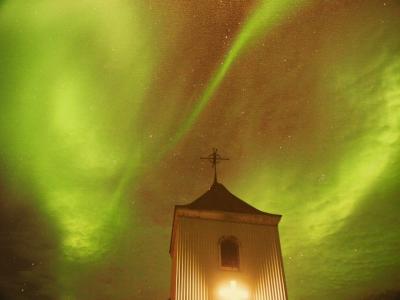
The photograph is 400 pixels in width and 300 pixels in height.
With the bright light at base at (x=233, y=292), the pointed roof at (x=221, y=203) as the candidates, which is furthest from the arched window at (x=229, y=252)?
the pointed roof at (x=221, y=203)

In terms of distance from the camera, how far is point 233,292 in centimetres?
1877

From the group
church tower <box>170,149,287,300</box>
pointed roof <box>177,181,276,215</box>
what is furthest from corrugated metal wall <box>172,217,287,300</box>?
pointed roof <box>177,181,276,215</box>

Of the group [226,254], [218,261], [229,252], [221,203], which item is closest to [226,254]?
[226,254]

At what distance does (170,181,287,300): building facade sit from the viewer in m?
19.2

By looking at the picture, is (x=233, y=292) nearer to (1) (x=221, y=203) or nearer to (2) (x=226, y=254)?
(2) (x=226, y=254)

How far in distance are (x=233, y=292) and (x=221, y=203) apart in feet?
17.4

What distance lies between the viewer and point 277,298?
1958 cm

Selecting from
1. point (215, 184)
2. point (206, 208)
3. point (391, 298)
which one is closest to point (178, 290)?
point (206, 208)

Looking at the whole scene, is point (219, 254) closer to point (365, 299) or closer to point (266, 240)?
point (266, 240)

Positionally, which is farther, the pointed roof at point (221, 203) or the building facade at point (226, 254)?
the pointed roof at point (221, 203)

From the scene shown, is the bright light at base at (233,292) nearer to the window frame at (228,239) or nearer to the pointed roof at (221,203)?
the window frame at (228,239)

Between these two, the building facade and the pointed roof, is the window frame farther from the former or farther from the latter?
the pointed roof

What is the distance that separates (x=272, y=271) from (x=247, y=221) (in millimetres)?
2644

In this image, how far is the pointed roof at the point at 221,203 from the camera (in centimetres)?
2198
